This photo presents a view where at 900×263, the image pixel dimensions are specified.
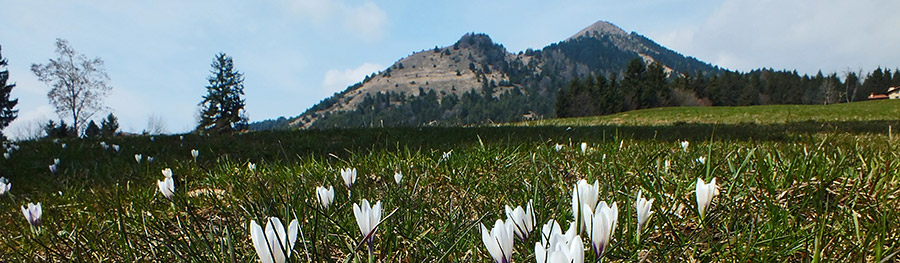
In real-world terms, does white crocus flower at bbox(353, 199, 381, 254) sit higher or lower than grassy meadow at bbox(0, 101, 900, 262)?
higher

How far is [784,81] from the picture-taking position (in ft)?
354

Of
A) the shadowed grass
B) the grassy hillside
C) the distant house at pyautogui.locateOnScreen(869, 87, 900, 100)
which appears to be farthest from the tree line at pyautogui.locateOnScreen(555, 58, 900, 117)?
the shadowed grass

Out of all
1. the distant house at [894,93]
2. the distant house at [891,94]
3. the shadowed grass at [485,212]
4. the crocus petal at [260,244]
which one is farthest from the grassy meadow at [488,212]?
the distant house at [894,93]

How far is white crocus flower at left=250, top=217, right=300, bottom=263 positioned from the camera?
35.7 inches

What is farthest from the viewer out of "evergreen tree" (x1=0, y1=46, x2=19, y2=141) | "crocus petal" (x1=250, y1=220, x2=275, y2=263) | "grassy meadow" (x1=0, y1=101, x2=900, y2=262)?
"evergreen tree" (x1=0, y1=46, x2=19, y2=141)

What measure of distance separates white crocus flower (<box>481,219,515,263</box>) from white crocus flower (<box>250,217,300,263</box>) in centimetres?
45

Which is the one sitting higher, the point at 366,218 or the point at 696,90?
the point at 696,90

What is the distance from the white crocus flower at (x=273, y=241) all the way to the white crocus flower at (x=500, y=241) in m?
0.45

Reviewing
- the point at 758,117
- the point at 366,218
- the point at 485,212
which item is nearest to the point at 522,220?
the point at 366,218

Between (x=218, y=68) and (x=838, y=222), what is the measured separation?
77.6 metres

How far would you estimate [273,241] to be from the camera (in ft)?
3.16

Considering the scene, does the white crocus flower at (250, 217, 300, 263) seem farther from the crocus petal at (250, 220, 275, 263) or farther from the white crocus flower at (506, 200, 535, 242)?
the white crocus flower at (506, 200, 535, 242)

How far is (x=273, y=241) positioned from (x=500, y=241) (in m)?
0.53

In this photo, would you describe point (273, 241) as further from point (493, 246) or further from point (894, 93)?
point (894, 93)
